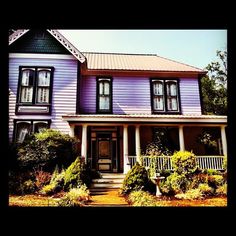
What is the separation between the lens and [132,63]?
51.7 feet

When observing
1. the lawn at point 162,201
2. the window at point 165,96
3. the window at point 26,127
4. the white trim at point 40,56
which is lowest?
the lawn at point 162,201

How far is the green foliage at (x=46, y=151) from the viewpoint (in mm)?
9797

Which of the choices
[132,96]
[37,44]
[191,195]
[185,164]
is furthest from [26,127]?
[191,195]

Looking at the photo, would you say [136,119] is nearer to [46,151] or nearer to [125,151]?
[125,151]

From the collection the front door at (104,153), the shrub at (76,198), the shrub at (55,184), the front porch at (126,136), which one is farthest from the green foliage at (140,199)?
the front door at (104,153)

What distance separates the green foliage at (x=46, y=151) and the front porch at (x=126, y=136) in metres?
1.28

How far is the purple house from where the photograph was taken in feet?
40.1

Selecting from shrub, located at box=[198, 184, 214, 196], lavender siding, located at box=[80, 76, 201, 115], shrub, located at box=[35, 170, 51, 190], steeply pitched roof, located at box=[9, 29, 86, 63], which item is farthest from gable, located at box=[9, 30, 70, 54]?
shrub, located at box=[198, 184, 214, 196]

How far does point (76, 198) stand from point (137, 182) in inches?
90.3

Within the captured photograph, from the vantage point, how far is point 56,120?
12336 mm

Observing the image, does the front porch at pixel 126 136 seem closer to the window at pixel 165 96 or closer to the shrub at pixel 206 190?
the window at pixel 165 96
